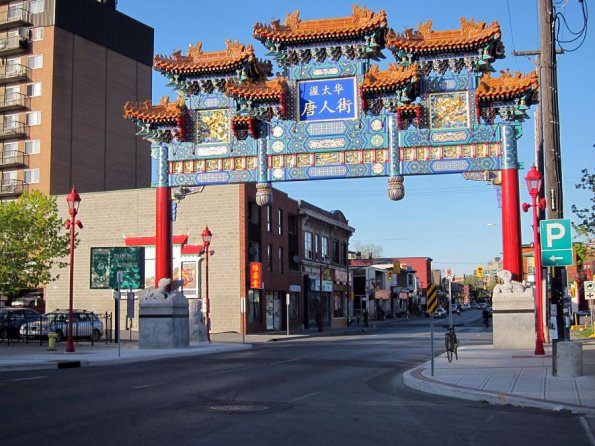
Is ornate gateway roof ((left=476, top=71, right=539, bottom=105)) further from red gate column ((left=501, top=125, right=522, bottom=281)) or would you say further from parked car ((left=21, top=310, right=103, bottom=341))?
parked car ((left=21, top=310, right=103, bottom=341))

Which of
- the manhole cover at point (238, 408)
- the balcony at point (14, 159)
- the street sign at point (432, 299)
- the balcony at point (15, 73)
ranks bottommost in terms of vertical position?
the manhole cover at point (238, 408)

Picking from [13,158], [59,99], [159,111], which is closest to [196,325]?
[159,111]

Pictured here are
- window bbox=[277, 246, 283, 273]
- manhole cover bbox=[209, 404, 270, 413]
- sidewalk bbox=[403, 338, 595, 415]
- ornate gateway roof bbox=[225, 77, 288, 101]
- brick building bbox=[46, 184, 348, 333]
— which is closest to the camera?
manhole cover bbox=[209, 404, 270, 413]

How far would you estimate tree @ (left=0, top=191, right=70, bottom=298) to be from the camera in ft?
134

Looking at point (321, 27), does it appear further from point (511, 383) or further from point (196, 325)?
point (511, 383)

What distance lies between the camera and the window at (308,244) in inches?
2543

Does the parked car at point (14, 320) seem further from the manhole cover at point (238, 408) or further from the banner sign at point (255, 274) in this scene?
the manhole cover at point (238, 408)

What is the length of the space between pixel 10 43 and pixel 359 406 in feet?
216

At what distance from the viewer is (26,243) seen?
4259cm

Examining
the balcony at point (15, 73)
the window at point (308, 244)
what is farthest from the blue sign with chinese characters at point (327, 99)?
the balcony at point (15, 73)

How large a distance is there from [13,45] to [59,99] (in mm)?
6991

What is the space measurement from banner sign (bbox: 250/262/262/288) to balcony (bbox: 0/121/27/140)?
29.8m

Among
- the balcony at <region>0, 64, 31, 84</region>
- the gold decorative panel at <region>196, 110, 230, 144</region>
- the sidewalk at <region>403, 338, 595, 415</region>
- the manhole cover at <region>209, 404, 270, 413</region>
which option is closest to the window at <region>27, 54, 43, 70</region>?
the balcony at <region>0, 64, 31, 84</region>

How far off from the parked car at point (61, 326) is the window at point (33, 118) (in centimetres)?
3350
